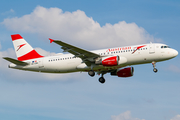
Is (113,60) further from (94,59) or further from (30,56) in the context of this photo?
(30,56)

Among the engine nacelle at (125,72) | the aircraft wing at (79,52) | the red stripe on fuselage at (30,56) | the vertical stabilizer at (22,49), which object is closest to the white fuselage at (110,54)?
the aircraft wing at (79,52)

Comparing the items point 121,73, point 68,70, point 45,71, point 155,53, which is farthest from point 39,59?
point 155,53

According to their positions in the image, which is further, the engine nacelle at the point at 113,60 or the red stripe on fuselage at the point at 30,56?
the red stripe on fuselage at the point at 30,56

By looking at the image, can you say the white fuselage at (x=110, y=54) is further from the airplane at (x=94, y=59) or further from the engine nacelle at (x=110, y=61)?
the engine nacelle at (x=110, y=61)

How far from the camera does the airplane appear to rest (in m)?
40.0

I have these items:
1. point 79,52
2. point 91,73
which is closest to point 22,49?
point 79,52

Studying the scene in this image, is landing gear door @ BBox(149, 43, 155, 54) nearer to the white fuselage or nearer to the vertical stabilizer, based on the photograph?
the white fuselage

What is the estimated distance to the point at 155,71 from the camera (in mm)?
40688

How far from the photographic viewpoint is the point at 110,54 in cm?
4131

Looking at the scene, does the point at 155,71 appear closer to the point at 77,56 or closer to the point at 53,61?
the point at 77,56

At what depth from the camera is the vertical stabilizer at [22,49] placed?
155 feet

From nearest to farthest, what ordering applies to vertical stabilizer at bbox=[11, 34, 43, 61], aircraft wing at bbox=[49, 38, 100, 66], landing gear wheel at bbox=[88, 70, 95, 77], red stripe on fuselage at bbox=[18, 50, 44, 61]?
aircraft wing at bbox=[49, 38, 100, 66] → landing gear wheel at bbox=[88, 70, 95, 77] → red stripe on fuselage at bbox=[18, 50, 44, 61] → vertical stabilizer at bbox=[11, 34, 43, 61]

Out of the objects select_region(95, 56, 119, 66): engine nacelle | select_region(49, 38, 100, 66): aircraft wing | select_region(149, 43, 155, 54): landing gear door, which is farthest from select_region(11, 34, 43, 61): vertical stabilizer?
select_region(149, 43, 155, 54): landing gear door

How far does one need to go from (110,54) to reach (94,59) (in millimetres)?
2597
